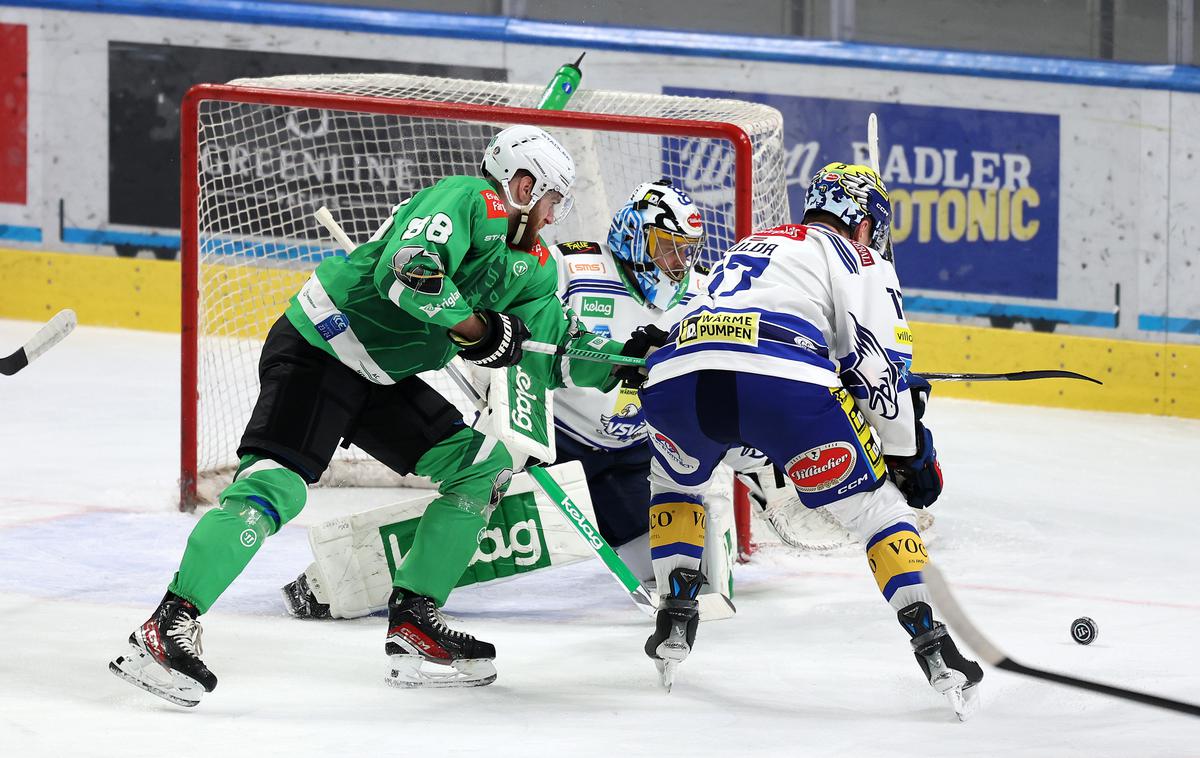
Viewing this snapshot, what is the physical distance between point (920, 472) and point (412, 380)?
1078mm

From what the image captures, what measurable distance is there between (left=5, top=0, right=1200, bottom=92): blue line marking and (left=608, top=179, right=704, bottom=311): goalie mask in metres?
3.38

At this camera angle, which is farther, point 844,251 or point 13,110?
point 13,110

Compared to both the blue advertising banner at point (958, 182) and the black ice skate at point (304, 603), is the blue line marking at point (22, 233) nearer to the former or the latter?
the blue advertising banner at point (958, 182)

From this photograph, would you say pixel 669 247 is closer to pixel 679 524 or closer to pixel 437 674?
pixel 679 524

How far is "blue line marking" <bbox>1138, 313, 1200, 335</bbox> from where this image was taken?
23.3 ft

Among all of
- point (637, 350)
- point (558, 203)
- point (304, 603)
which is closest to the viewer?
point (558, 203)

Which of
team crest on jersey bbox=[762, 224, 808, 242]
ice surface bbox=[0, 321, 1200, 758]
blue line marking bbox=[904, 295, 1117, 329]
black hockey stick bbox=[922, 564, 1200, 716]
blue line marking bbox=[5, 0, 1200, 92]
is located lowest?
ice surface bbox=[0, 321, 1200, 758]

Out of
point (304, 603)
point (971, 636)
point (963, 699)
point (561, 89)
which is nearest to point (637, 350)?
point (304, 603)

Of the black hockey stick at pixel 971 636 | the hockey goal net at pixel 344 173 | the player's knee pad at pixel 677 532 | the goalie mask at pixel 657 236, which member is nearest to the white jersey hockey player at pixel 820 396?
the player's knee pad at pixel 677 532

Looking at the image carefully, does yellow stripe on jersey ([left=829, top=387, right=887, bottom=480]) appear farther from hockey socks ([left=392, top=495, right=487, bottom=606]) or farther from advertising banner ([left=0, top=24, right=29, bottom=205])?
advertising banner ([left=0, top=24, right=29, bottom=205])

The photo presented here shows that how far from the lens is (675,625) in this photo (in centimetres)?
350

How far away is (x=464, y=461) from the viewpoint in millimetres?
3623

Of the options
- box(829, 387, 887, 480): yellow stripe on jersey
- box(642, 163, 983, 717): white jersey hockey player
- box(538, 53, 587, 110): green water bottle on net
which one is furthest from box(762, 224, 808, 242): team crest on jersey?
box(538, 53, 587, 110): green water bottle on net

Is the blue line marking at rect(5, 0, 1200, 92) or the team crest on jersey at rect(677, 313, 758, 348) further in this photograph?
the blue line marking at rect(5, 0, 1200, 92)
